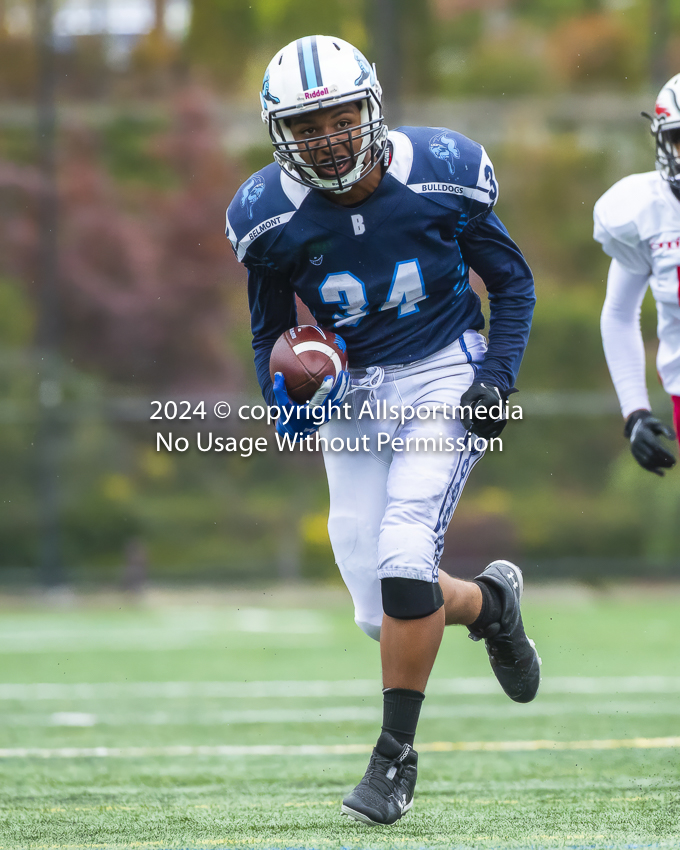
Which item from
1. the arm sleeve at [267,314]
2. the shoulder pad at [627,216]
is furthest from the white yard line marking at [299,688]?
the arm sleeve at [267,314]

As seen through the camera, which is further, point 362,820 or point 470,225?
point 470,225

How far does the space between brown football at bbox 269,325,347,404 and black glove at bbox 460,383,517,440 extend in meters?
0.35

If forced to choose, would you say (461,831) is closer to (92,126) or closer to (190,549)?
(190,549)

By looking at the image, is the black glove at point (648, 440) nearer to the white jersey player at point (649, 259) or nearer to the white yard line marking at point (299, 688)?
the white jersey player at point (649, 259)

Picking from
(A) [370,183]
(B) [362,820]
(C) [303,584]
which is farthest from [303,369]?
(C) [303,584]

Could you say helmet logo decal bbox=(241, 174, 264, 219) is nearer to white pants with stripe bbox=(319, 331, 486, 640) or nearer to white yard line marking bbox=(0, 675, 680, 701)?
white pants with stripe bbox=(319, 331, 486, 640)

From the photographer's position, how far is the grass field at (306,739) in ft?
9.67

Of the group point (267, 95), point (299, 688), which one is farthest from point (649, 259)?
point (299, 688)

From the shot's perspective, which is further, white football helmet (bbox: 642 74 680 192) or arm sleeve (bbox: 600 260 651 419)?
arm sleeve (bbox: 600 260 651 419)

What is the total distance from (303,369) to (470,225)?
612 mm

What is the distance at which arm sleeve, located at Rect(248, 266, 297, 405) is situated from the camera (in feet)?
11.7

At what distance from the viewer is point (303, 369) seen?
10.9ft

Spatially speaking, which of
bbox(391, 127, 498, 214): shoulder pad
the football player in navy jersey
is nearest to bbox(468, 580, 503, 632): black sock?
the football player in navy jersey

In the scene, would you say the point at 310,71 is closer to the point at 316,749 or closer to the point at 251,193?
the point at 251,193
